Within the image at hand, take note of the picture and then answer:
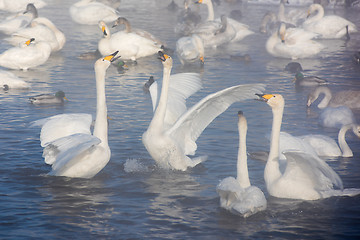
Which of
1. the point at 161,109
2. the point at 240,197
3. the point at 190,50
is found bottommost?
the point at 240,197

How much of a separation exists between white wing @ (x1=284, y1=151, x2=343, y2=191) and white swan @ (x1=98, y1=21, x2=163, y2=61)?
10.9 meters

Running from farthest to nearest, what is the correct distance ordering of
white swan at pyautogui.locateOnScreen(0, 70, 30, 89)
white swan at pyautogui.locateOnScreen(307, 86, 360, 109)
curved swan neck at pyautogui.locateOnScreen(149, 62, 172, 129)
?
white swan at pyautogui.locateOnScreen(0, 70, 30, 89)
white swan at pyautogui.locateOnScreen(307, 86, 360, 109)
curved swan neck at pyautogui.locateOnScreen(149, 62, 172, 129)

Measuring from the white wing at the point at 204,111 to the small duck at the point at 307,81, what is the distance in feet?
19.9

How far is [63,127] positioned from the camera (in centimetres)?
953

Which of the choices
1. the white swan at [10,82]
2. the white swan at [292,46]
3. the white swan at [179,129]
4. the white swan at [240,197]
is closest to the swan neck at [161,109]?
the white swan at [179,129]

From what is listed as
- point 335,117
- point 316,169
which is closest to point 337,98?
point 335,117

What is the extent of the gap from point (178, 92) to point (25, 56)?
7129mm

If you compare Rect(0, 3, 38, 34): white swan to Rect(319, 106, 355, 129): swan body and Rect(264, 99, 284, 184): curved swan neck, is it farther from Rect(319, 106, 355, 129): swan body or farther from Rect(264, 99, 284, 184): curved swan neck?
Rect(264, 99, 284, 184): curved swan neck

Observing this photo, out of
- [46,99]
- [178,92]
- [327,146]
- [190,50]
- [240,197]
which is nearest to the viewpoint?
[240,197]

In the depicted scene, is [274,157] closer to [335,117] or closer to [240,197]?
[240,197]

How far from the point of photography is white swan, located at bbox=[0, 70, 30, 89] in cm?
1448

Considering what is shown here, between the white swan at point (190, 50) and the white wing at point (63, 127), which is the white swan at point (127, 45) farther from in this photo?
the white wing at point (63, 127)

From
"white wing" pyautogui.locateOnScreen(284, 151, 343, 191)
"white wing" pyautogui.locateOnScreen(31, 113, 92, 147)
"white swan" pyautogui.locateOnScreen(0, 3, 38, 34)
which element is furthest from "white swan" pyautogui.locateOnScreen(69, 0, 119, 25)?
"white wing" pyautogui.locateOnScreen(284, 151, 343, 191)

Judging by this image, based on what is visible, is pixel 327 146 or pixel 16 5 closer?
pixel 327 146
